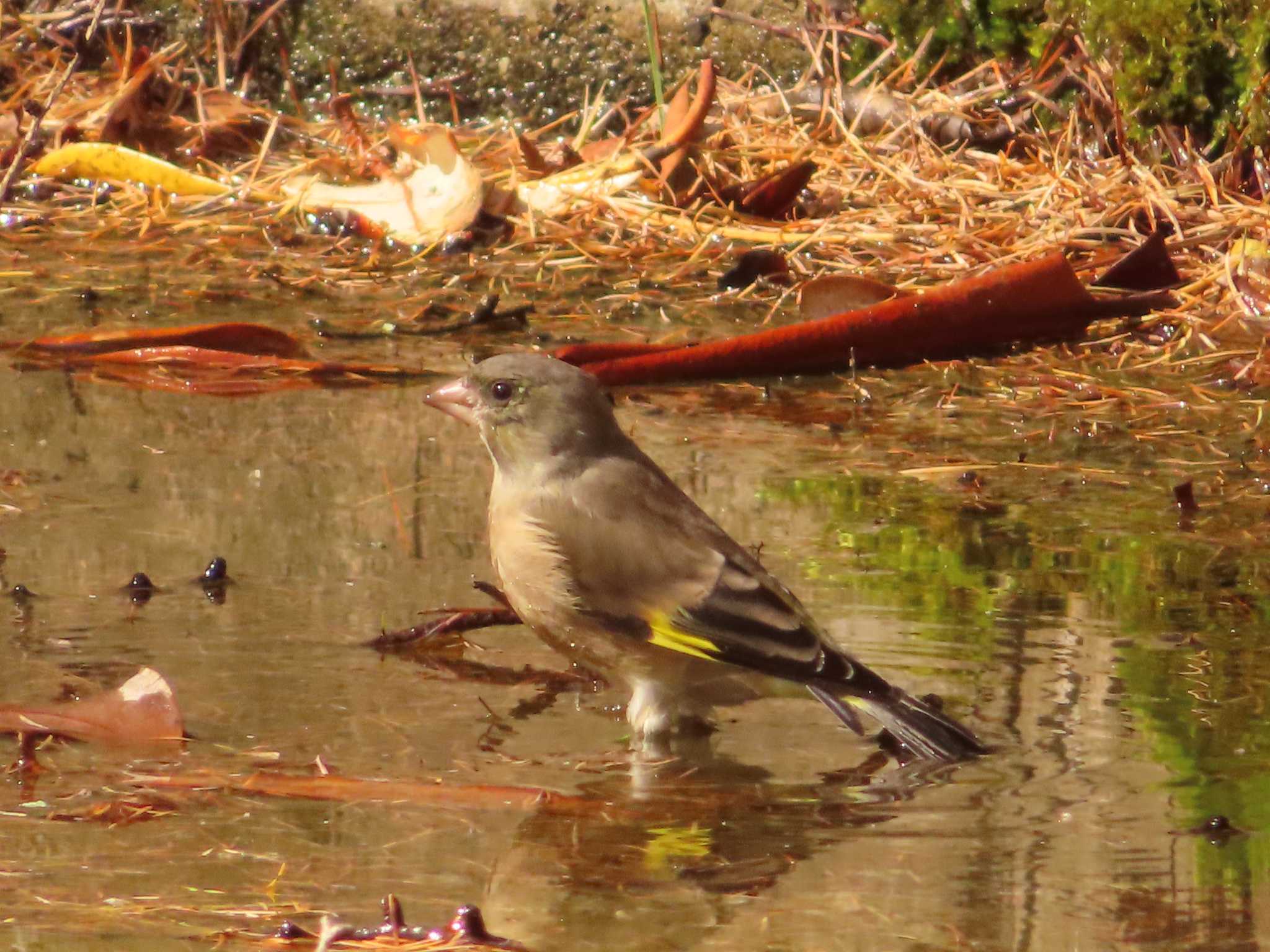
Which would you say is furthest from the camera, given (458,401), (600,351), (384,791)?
(600,351)

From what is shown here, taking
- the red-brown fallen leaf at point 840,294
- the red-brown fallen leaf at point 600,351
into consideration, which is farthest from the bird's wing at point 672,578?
the red-brown fallen leaf at point 840,294

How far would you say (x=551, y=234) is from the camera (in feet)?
21.0

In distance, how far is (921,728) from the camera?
9.07 ft

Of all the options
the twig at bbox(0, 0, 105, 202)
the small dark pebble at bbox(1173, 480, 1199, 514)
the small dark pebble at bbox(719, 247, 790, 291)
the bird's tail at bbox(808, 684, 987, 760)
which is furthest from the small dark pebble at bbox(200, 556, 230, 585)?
the twig at bbox(0, 0, 105, 202)

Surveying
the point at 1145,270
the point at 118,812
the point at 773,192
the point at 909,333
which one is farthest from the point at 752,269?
the point at 118,812

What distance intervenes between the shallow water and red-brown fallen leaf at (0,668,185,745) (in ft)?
0.15

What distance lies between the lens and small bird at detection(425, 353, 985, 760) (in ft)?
9.50

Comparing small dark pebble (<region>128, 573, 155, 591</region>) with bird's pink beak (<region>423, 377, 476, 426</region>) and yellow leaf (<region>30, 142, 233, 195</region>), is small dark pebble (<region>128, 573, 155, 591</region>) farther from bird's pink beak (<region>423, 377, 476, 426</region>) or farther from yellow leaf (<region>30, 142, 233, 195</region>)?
yellow leaf (<region>30, 142, 233, 195</region>)

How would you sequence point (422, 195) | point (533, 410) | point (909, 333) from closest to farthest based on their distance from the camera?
point (533, 410) → point (909, 333) → point (422, 195)

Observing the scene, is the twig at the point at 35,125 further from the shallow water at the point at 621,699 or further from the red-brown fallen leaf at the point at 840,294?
the red-brown fallen leaf at the point at 840,294

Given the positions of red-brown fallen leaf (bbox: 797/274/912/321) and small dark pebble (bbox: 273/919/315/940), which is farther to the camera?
red-brown fallen leaf (bbox: 797/274/912/321)

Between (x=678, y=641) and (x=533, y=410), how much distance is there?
2.21ft

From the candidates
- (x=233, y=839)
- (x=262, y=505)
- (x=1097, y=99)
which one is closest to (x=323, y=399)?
(x=262, y=505)

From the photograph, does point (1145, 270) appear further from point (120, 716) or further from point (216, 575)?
point (120, 716)
